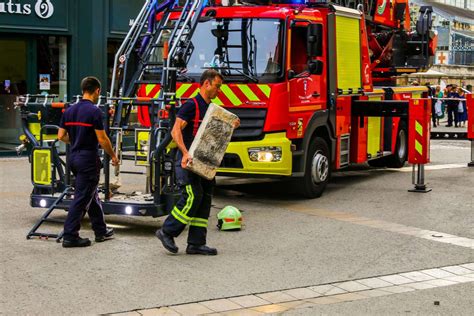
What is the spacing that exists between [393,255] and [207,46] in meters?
4.75

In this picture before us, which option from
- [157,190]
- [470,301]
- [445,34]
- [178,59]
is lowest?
[470,301]

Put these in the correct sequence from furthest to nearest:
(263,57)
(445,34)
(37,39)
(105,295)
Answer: (445,34) → (37,39) → (263,57) → (105,295)

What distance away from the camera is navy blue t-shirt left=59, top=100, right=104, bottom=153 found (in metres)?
8.55

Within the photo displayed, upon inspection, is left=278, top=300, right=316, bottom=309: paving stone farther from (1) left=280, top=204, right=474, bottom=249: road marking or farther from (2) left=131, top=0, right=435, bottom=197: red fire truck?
(2) left=131, top=0, right=435, bottom=197: red fire truck

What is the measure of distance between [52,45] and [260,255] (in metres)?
10.8

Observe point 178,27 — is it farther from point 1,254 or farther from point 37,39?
point 37,39

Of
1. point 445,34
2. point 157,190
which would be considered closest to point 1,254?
point 157,190

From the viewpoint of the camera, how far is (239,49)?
38.7ft

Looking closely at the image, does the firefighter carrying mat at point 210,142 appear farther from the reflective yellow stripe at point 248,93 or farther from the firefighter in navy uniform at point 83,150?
the reflective yellow stripe at point 248,93

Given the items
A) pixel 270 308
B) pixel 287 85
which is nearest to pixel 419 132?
pixel 287 85

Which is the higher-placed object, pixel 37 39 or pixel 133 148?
pixel 37 39

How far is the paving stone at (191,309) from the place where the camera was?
634 centimetres

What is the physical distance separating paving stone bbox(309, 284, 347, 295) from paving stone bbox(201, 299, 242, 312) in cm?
86

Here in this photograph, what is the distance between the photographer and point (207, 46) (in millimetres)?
11984
